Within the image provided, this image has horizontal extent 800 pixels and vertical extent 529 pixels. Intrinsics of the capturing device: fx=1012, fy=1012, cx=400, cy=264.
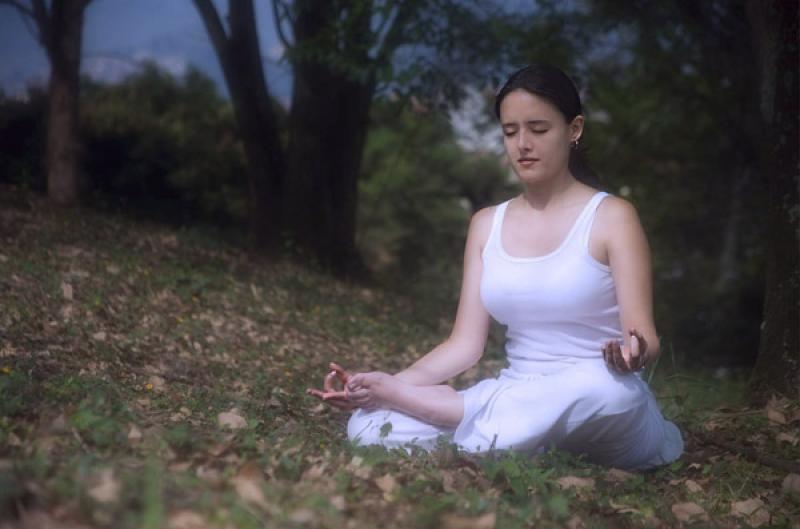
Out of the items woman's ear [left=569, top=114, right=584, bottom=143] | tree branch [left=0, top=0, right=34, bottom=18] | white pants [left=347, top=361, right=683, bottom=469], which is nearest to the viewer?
white pants [left=347, top=361, right=683, bottom=469]

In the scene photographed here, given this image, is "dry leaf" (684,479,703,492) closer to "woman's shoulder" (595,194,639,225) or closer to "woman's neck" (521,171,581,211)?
"woman's shoulder" (595,194,639,225)

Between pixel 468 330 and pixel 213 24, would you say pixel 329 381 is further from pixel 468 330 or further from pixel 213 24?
pixel 213 24

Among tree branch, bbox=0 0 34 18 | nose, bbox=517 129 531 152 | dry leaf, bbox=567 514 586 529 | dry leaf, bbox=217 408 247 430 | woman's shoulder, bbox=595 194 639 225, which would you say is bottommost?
dry leaf, bbox=567 514 586 529

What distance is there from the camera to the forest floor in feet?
9.66

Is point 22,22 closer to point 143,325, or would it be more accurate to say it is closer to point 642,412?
point 143,325

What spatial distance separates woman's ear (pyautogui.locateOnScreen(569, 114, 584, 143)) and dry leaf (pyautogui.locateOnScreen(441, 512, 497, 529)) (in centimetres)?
186

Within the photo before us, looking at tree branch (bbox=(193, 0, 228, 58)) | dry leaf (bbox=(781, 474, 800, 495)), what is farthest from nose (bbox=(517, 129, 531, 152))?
tree branch (bbox=(193, 0, 228, 58))

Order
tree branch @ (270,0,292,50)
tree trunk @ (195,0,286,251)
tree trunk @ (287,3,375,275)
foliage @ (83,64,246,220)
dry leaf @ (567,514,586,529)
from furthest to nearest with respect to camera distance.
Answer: foliage @ (83,64,246,220) < tree trunk @ (287,3,375,275) < tree trunk @ (195,0,286,251) < tree branch @ (270,0,292,50) < dry leaf @ (567,514,586,529)

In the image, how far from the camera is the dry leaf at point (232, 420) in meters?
4.32

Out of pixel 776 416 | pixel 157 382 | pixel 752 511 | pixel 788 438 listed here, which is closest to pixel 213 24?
pixel 157 382

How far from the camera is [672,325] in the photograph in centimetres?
1608

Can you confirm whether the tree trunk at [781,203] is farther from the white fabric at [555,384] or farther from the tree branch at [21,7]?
the tree branch at [21,7]

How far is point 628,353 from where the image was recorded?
3.91m

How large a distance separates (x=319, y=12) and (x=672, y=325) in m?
8.32
